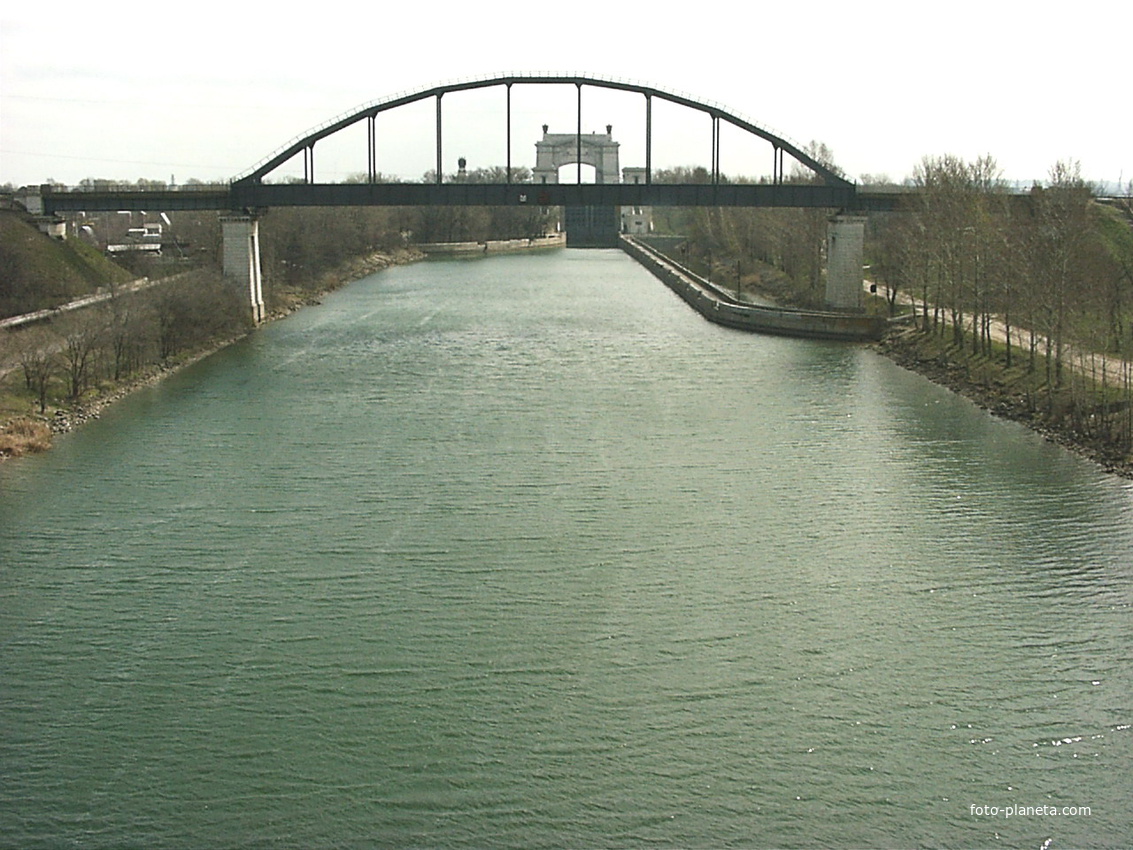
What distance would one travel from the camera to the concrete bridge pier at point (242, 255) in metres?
42.6

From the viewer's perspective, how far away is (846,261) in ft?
142

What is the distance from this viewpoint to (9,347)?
1029 inches

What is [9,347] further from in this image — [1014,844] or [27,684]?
[1014,844]

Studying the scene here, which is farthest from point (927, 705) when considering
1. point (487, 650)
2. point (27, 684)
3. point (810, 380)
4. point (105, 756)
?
point (810, 380)

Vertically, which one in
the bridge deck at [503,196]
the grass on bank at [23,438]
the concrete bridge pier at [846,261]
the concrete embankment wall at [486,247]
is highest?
the bridge deck at [503,196]

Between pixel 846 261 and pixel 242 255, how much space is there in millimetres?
20004

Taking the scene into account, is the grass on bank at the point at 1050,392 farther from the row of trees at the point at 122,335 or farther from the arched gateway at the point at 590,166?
the arched gateway at the point at 590,166

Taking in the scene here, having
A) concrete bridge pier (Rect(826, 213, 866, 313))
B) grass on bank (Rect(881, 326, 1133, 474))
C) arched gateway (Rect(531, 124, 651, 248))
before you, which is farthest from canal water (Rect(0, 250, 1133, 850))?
arched gateway (Rect(531, 124, 651, 248))

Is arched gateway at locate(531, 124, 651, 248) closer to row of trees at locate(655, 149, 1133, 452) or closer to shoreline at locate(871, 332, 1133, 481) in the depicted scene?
row of trees at locate(655, 149, 1133, 452)

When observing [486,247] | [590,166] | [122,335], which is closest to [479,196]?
[122,335]

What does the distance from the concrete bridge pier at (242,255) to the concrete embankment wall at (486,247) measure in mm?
44690

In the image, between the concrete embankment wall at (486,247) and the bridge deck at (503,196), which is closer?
the bridge deck at (503,196)

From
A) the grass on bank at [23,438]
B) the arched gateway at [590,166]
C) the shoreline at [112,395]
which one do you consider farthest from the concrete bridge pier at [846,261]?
the arched gateway at [590,166]

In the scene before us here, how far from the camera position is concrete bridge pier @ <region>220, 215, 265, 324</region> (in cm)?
4256
